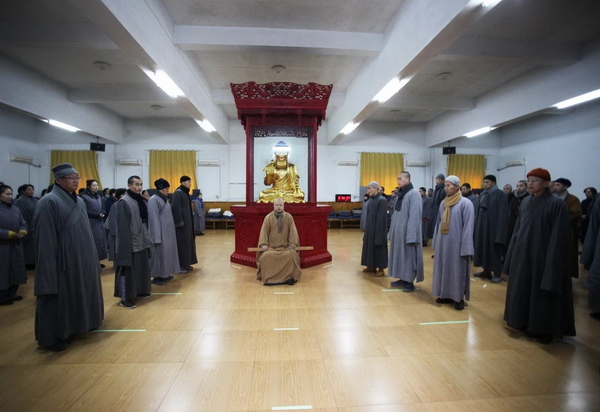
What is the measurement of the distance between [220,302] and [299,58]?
478 centimetres

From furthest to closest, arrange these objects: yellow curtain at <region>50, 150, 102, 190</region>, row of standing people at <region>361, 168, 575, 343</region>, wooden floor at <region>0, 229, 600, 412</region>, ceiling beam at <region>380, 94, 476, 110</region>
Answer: yellow curtain at <region>50, 150, 102, 190</region>
ceiling beam at <region>380, 94, 476, 110</region>
row of standing people at <region>361, 168, 575, 343</region>
wooden floor at <region>0, 229, 600, 412</region>

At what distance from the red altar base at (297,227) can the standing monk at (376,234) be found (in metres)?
1.00

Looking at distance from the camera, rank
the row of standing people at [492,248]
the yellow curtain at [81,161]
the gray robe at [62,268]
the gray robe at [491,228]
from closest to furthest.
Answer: the gray robe at [62,268] < the row of standing people at [492,248] < the gray robe at [491,228] < the yellow curtain at [81,161]

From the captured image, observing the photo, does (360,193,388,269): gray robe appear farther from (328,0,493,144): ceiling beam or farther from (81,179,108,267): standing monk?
(81,179,108,267): standing monk

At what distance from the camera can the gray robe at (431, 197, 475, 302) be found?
3.18 m

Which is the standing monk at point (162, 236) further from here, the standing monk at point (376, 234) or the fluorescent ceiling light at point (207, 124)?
the fluorescent ceiling light at point (207, 124)

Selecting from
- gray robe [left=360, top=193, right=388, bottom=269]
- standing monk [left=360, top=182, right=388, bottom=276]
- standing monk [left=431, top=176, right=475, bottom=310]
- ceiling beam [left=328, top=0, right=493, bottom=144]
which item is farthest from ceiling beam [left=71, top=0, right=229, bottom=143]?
standing monk [left=431, top=176, right=475, bottom=310]

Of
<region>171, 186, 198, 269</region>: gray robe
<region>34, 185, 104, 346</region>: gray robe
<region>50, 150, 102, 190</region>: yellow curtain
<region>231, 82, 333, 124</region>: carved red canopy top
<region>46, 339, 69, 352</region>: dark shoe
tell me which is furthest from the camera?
<region>50, 150, 102, 190</region>: yellow curtain

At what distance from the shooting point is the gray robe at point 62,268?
7.41ft

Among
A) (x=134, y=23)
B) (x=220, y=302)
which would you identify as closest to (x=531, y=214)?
(x=220, y=302)

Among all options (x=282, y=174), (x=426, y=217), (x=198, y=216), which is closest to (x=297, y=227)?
(x=282, y=174)

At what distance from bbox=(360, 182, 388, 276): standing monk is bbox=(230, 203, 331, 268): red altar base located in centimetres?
100

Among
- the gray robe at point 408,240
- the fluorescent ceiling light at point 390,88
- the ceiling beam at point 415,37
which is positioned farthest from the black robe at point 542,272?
the fluorescent ceiling light at point 390,88

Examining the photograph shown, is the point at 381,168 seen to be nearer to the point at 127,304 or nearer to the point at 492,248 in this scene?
the point at 492,248
